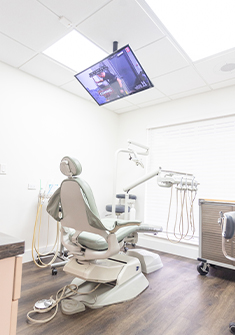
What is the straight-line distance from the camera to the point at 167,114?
149 inches

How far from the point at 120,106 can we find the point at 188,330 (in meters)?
3.44

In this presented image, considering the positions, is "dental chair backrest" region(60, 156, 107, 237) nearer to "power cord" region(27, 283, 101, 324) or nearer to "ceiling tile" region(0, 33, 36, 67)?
"power cord" region(27, 283, 101, 324)

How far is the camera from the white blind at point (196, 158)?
3.11 meters

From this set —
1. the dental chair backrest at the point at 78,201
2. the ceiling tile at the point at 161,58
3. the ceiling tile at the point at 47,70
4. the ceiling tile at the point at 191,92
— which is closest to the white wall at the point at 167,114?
the ceiling tile at the point at 191,92

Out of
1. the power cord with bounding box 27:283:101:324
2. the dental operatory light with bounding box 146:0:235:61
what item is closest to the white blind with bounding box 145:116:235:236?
the dental operatory light with bounding box 146:0:235:61

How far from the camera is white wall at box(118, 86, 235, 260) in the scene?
3201 mm

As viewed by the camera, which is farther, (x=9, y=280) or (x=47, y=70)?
(x=47, y=70)

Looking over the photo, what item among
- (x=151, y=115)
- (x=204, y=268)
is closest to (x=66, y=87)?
(x=151, y=115)

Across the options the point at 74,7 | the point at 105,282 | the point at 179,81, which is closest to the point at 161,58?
the point at 179,81

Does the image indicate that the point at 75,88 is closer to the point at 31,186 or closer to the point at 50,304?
the point at 31,186

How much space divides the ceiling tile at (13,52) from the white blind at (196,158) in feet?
7.65

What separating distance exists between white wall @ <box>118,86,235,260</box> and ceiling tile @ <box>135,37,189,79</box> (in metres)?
0.90

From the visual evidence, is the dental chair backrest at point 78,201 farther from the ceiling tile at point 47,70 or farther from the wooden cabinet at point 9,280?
the ceiling tile at point 47,70

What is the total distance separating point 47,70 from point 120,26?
1260mm
